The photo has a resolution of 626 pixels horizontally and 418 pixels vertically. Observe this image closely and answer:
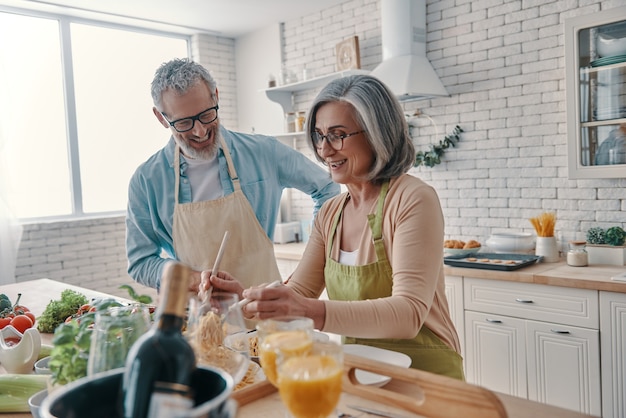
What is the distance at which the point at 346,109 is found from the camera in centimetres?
184

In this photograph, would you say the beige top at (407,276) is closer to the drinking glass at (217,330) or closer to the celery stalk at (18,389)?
the drinking glass at (217,330)

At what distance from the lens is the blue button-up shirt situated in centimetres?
251

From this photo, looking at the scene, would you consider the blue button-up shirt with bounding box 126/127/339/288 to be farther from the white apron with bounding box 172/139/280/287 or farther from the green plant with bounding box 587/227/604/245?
the green plant with bounding box 587/227/604/245

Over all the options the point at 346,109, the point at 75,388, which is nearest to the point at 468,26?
the point at 346,109

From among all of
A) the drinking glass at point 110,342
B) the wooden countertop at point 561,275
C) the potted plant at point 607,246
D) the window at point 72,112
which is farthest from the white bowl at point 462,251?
the window at point 72,112

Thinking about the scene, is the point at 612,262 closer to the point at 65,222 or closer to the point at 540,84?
the point at 540,84

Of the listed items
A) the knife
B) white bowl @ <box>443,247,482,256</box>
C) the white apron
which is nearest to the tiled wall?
white bowl @ <box>443,247,482,256</box>

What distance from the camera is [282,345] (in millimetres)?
1010

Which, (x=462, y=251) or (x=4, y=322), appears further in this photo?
(x=462, y=251)

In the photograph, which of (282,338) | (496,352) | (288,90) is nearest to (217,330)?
(282,338)

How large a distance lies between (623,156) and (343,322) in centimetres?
270

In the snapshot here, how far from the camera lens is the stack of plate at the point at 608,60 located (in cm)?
338

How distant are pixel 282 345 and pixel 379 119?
→ 0.98 metres

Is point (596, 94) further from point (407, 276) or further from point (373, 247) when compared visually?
point (407, 276)
